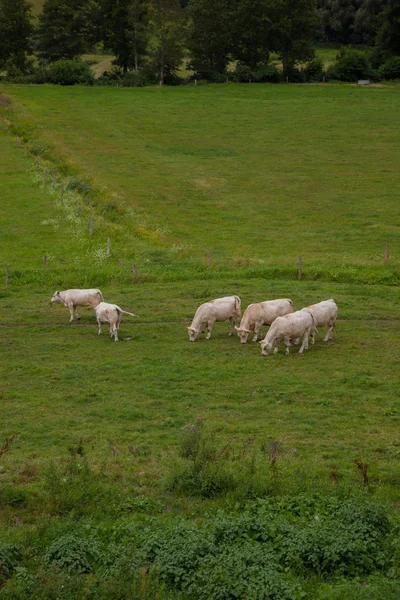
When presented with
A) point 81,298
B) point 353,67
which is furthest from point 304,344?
point 353,67

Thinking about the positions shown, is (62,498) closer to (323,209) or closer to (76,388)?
(76,388)

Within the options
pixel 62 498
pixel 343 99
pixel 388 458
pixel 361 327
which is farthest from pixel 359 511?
pixel 343 99

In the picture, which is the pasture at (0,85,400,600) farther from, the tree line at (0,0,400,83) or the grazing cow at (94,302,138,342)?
the tree line at (0,0,400,83)

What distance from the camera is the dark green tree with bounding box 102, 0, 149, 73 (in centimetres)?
10106

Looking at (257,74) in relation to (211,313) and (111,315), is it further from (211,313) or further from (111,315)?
(111,315)

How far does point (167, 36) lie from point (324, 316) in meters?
76.4

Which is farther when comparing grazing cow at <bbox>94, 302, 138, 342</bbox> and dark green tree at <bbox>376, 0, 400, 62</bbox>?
dark green tree at <bbox>376, 0, 400, 62</bbox>

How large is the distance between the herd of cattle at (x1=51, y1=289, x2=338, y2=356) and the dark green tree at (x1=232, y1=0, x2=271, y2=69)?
76.2 metres

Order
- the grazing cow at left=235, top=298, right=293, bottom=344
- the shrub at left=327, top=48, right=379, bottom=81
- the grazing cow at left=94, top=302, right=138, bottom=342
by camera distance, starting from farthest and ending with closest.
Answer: the shrub at left=327, top=48, right=379, bottom=81 → the grazing cow at left=94, top=302, right=138, bottom=342 → the grazing cow at left=235, top=298, right=293, bottom=344

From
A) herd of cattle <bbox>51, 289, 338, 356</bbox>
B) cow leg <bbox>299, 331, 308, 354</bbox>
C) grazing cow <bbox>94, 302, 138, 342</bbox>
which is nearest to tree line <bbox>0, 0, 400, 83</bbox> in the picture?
grazing cow <bbox>94, 302, 138, 342</bbox>

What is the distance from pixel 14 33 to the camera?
104250mm

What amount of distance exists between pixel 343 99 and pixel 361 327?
61848 mm

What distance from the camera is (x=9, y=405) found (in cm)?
2172

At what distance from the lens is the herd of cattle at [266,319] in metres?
26.3
